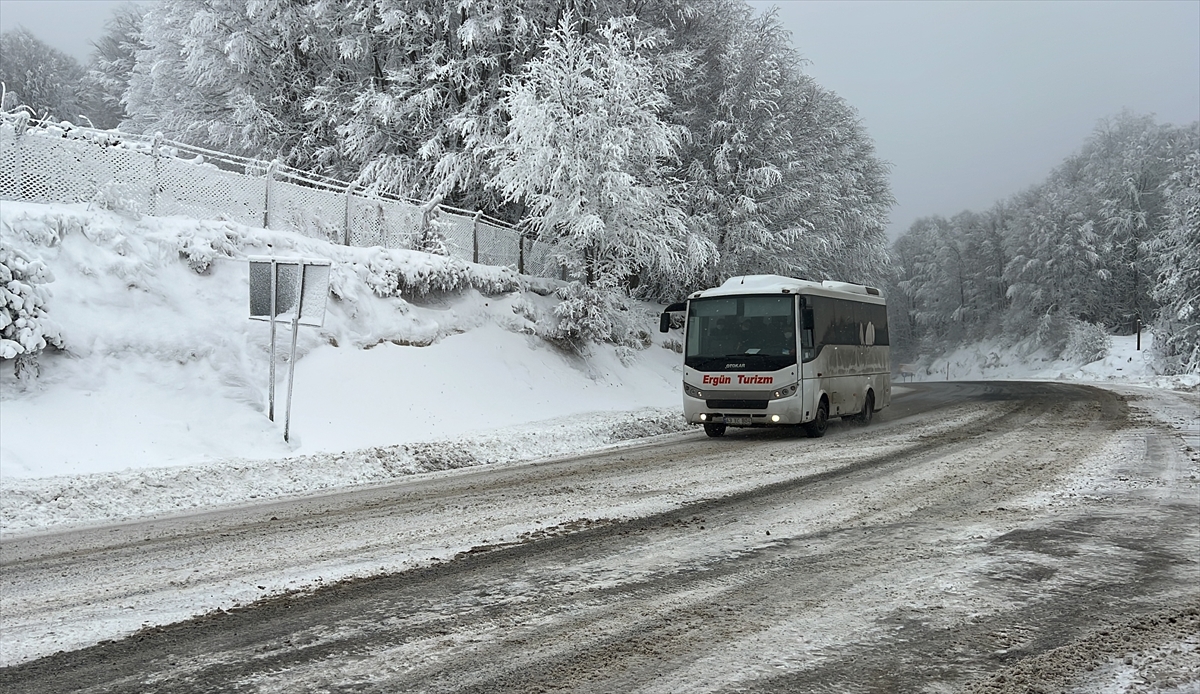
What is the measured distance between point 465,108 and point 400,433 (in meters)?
15.2

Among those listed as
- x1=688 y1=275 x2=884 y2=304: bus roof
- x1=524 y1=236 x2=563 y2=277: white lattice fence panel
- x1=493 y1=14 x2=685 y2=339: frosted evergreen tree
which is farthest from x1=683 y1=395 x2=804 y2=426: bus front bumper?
x1=524 y1=236 x2=563 y2=277: white lattice fence panel

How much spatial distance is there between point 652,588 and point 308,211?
16405mm

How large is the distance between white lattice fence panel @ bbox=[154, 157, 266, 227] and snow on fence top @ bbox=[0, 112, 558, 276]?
2 cm

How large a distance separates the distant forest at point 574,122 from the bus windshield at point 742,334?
518 cm

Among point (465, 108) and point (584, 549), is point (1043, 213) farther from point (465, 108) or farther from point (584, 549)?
point (584, 549)

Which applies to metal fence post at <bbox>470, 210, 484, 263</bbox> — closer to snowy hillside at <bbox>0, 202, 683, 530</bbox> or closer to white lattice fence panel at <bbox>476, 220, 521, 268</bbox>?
white lattice fence panel at <bbox>476, 220, 521, 268</bbox>

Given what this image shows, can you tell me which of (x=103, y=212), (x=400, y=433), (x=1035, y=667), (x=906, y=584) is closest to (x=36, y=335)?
(x=103, y=212)

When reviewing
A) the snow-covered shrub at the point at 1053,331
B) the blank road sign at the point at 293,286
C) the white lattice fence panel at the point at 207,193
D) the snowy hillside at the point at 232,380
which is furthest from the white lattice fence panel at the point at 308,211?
the snow-covered shrub at the point at 1053,331

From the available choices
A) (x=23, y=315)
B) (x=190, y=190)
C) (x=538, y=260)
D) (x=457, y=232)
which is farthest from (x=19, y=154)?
(x=538, y=260)

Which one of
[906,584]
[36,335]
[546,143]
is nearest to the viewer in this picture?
[906,584]

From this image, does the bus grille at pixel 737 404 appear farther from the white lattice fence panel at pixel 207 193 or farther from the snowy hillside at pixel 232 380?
the white lattice fence panel at pixel 207 193

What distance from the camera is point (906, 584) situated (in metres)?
5.13

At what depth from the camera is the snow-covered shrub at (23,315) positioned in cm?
1131

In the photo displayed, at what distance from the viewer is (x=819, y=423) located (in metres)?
15.5
